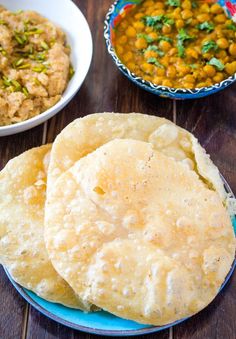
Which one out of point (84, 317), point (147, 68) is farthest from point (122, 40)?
point (84, 317)

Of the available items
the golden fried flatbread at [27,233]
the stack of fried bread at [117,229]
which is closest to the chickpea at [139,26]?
the stack of fried bread at [117,229]

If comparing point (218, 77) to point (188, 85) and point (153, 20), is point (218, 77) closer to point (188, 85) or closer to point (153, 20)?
point (188, 85)

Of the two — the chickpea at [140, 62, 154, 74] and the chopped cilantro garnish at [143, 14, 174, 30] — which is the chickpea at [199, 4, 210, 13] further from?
the chickpea at [140, 62, 154, 74]

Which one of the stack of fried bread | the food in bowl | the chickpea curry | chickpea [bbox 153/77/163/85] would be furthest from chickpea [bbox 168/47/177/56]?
the stack of fried bread

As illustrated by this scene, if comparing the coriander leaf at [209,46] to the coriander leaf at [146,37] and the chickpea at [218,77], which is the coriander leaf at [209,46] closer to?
the chickpea at [218,77]

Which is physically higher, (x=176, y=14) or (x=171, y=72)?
(x=176, y=14)

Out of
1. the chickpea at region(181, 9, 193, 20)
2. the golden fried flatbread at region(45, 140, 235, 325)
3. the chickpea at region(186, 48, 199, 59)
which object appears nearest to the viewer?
the golden fried flatbread at region(45, 140, 235, 325)
